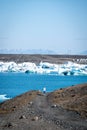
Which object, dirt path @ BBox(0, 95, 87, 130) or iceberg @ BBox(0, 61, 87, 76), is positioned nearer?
dirt path @ BBox(0, 95, 87, 130)

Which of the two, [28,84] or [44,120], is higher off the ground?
[44,120]

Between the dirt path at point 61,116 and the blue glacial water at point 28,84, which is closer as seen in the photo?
the dirt path at point 61,116

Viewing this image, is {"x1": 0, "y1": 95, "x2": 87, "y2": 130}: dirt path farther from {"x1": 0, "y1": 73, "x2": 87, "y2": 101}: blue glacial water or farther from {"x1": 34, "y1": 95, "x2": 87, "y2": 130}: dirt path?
{"x1": 0, "y1": 73, "x2": 87, "y2": 101}: blue glacial water

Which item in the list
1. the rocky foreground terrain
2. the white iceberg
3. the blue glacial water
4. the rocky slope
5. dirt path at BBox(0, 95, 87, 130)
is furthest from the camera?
the white iceberg

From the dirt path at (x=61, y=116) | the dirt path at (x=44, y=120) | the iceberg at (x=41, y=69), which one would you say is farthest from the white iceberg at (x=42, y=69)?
the dirt path at (x=44, y=120)

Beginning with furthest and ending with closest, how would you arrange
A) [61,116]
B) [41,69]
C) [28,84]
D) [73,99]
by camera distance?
[41,69] < [28,84] < [73,99] < [61,116]

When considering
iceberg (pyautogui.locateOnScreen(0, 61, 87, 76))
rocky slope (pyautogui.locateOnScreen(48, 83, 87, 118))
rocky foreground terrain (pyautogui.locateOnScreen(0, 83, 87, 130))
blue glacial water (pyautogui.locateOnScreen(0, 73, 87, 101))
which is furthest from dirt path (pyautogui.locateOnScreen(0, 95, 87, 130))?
iceberg (pyautogui.locateOnScreen(0, 61, 87, 76))

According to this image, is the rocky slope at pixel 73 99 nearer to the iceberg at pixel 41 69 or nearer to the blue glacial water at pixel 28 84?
the blue glacial water at pixel 28 84

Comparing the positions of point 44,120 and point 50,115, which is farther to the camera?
point 50,115

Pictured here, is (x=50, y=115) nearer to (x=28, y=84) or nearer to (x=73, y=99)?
(x=73, y=99)

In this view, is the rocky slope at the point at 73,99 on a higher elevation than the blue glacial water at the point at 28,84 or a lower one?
higher

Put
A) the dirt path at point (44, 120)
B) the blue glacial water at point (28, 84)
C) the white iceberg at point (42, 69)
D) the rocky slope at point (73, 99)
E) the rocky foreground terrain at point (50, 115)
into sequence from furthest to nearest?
1. the white iceberg at point (42, 69)
2. the blue glacial water at point (28, 84)
3. the rocky slope at point (73, 99)
4. the rocky foreground terrain at point (50, 115)
5. the dirt path at point (44, 120)

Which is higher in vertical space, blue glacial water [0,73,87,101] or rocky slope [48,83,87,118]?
rocky slope [48,83,87,118]

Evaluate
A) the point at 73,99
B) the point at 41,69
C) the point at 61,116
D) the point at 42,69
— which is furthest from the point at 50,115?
the point at 42,69
